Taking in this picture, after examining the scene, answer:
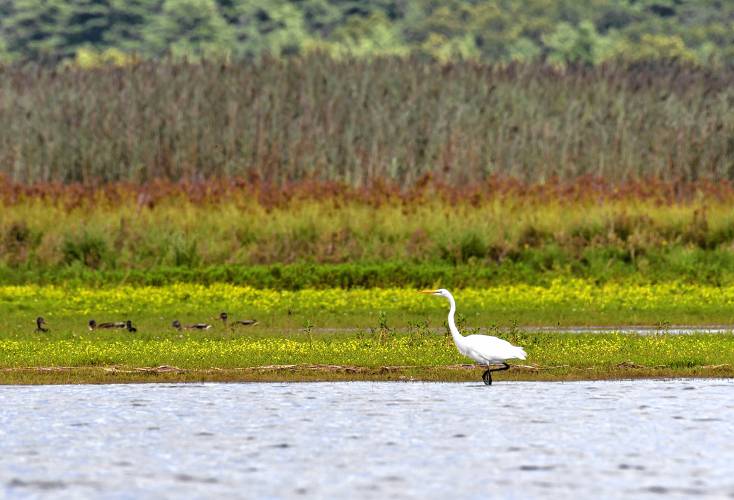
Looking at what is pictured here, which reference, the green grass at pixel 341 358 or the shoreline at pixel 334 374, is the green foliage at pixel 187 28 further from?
the shoreline at pixel 334 374

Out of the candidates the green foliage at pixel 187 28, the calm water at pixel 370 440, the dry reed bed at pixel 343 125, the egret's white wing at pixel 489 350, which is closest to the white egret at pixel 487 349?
the egret's white wing at pixel 489 350

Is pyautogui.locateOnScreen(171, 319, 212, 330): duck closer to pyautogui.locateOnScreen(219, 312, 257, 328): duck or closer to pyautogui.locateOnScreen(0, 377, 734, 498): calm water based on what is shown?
pyautogui.locateOnScreen(219, 312, 257, 328): duck

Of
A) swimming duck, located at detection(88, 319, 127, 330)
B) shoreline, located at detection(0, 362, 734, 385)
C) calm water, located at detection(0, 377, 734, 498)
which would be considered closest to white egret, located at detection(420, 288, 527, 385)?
calm water, located at detection(0, 377, 734, 498)

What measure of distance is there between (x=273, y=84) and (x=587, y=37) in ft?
117

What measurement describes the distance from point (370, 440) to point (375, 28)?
62.3 m

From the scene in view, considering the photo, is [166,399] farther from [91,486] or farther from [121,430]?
[91,486]

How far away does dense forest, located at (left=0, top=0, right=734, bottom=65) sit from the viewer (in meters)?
72.5

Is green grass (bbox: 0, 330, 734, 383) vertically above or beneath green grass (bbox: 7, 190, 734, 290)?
above

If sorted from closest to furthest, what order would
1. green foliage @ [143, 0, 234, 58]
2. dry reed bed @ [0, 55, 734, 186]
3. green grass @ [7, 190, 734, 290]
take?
green grass @ [7, 190, 734, 290]
dry reed bed @ [0, 55, 734, 186]
green foliage @ [143, 0, 234, 58]

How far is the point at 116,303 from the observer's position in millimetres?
26875

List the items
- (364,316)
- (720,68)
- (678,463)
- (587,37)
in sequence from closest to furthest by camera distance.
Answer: (678,463)
(364,316)
(720,68)
(587,37)

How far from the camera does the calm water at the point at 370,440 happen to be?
500 inches

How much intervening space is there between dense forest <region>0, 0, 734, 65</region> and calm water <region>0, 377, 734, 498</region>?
5155 cm

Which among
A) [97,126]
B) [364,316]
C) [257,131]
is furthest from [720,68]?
[364,316]
